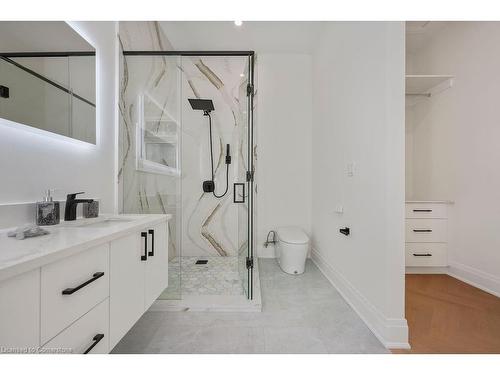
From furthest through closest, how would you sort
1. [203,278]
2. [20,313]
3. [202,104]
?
[202,104] → [203,278] → [20,313]

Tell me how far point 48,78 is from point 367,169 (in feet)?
6.80

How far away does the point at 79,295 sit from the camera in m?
0.74

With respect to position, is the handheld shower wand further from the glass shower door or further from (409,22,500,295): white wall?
(409,22,500,295): white wall

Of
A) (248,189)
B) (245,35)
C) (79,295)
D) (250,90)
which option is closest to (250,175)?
(248,189)

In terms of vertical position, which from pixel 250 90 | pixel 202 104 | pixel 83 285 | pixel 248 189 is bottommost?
pixel 83 285

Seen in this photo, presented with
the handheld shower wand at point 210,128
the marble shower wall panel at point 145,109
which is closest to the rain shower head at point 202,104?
the handheld shower wand at point 210,128

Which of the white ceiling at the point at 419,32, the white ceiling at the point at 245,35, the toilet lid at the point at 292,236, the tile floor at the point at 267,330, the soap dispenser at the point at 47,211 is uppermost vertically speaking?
the white ceiling at the point at 419,32

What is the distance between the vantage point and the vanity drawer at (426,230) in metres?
2.32

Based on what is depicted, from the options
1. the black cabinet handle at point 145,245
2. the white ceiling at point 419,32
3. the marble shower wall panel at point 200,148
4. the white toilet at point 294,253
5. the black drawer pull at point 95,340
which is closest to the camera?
the black drawer pull at point 95,340

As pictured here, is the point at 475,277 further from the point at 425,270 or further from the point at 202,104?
the point at 202,104

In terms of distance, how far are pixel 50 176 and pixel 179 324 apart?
1247 millimetres

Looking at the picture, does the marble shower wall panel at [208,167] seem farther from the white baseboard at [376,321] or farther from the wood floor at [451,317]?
the wood floor at [451,317]

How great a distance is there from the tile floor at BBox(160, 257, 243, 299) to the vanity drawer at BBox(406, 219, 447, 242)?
6.52 ft
